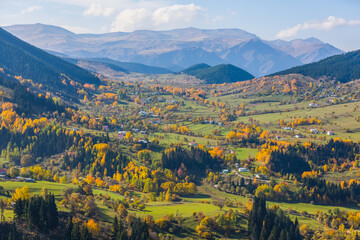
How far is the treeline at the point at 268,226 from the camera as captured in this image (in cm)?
12362

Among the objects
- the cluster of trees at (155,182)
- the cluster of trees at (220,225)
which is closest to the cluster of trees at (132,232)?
the cluster of trees at (220,225)


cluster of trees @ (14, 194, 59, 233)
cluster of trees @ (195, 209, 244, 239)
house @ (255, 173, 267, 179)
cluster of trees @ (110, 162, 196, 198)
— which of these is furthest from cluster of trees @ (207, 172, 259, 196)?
cluster of trees @ (14, 194, 59, 233)

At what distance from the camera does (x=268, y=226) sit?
130750 mm

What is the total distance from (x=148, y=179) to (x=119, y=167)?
26.2m

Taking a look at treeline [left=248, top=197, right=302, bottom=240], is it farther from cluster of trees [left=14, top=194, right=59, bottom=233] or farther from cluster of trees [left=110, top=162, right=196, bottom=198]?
cluster of trees [left=14, top=194, right=59, bottom=233]

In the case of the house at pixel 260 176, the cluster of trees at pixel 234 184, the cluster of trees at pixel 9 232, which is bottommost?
the cluster of trees at pixel 234 184

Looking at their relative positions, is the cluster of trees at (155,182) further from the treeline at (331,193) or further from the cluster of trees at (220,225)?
the treeline at (331,193)

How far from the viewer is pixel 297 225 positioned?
429ft

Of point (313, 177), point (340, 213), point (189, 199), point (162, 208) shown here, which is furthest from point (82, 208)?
point (313, 177)

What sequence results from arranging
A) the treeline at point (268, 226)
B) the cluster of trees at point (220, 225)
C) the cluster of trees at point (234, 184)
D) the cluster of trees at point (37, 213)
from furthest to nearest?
1. the cluster of trees at point (234, 184)
2. the treeline at point (268, 226)
3. the cluster of trees at point (220, 225)
4. the cluster of trees at point (37, 213)

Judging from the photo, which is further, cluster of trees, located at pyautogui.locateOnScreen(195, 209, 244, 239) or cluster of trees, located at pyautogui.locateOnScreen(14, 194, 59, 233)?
cluster of trees, located at pyautogui.locateOnScreen(195, 209, 244, 239)

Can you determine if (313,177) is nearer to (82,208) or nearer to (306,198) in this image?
(306,198)

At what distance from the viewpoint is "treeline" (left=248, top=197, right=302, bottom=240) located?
4867 inches

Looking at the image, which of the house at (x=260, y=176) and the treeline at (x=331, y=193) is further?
the house at (x=260, y=176)
